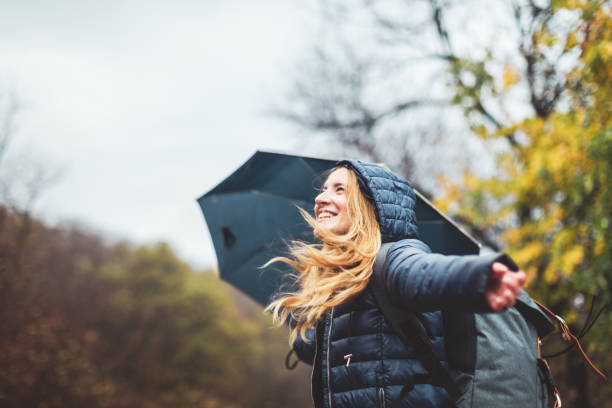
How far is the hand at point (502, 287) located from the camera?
104cm

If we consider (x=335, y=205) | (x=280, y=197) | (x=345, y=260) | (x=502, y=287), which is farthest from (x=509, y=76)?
(x=502, y=287)

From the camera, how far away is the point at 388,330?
147cm

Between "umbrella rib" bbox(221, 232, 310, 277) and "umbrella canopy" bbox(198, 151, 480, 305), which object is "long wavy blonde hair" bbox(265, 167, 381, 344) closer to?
"umbrella canopy" bbox(198, 151, 480, 305)

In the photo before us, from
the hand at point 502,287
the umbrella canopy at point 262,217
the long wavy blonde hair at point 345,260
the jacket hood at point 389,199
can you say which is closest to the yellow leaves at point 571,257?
the umbrella canopy at point 262,217

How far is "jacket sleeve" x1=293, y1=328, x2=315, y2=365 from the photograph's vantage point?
1.97 meters

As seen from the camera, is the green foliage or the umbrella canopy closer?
the umbrella canopy

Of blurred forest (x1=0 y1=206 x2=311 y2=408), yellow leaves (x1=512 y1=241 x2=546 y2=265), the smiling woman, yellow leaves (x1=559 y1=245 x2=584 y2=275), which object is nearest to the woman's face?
the smiling woman

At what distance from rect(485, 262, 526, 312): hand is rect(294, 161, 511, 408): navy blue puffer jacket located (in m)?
0.10

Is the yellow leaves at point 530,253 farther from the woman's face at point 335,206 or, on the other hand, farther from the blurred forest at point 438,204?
the woman's face at point 335,206

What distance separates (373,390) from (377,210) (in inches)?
26.2

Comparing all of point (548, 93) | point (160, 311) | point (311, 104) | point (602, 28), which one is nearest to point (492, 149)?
point (548, 93)

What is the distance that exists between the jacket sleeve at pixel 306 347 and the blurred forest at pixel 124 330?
1601 centimetres

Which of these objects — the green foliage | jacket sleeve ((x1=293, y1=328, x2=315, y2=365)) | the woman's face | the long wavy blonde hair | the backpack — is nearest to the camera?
the backpack

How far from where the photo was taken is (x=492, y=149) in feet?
17.5
